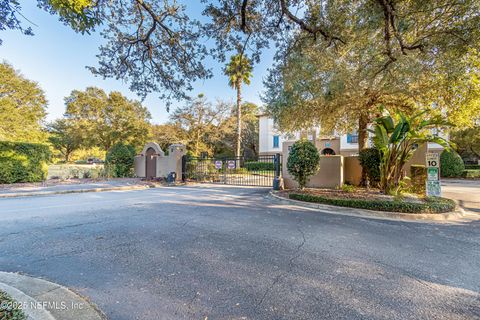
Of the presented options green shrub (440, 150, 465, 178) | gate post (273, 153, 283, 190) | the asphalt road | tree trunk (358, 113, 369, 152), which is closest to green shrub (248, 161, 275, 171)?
gate post (273, 153, 283, 190)

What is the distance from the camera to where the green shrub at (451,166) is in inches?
734

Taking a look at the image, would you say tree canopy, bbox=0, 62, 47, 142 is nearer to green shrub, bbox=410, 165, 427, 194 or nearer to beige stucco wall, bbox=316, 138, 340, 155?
beige stucco wall, bbox=316, 138, 340, 155

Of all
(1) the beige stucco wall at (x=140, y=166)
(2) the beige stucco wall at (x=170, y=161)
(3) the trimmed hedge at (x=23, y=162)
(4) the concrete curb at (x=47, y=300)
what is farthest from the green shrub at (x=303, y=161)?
(3) the trimmed hedge at (x=23, y=162)

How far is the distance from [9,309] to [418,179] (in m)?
12.9

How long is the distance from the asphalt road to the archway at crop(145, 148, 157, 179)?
11112 mm

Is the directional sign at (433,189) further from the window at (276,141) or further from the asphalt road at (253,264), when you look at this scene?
the window at (276,141)

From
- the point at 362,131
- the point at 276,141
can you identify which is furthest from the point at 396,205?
the point at 276,141

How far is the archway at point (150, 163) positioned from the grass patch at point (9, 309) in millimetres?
15555

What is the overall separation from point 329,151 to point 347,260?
930 inches

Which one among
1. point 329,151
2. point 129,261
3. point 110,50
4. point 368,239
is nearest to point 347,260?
point 368,239

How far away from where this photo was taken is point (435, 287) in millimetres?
2850

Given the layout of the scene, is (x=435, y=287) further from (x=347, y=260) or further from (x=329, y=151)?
(x=329, y=151)

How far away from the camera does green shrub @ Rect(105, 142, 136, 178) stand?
16.8 meters

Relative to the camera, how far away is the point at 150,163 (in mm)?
17406
